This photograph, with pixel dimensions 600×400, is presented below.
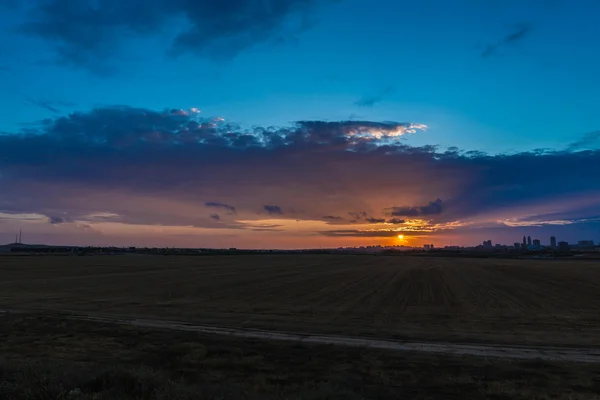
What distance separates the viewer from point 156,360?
14.8 m

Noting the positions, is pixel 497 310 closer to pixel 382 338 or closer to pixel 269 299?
pixel 382 338

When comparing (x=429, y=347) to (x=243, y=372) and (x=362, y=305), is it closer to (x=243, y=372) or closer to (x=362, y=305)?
(x=243, y=372)

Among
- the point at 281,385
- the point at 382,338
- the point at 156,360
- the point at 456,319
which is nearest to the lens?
the point at 281,385

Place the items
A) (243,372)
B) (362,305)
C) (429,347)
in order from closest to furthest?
(243,372) < (429,347) < (362,305)

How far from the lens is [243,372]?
1344cm

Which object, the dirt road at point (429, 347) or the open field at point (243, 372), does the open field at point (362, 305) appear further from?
the open field at point (243, 372)

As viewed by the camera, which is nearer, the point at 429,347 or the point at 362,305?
the point at 429,347

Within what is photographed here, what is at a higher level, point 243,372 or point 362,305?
point 362,305

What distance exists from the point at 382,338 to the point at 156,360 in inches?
346

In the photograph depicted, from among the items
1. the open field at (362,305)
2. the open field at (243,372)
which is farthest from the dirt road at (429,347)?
the open field at (362,305)

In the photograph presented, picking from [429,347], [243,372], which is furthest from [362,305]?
[243,372]

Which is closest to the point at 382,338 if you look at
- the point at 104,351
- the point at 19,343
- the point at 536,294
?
the point at 104,351

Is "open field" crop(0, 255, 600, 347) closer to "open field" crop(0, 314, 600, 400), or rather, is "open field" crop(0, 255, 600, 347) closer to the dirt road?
the dirt road

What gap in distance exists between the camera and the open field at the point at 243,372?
9.78 m
